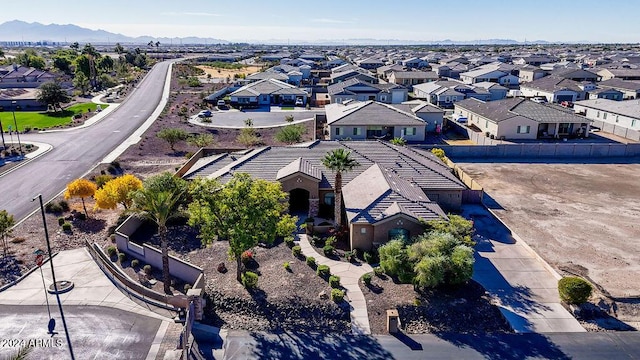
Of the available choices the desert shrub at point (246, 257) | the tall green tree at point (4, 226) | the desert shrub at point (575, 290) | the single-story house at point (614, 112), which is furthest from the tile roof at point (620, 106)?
the tall green tree at point (4, 226)

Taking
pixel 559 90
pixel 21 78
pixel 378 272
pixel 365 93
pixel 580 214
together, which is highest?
pixel 21 78

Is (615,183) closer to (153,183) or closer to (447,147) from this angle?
(447,147)

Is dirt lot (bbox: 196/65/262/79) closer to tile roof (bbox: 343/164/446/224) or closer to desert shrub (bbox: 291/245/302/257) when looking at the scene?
tile roof (bbox: 343/164/446/224)

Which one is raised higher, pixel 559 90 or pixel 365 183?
pixel 559 90

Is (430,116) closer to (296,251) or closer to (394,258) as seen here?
(296,251)

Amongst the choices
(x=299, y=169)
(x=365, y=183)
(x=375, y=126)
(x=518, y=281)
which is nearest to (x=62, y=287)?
(x=299, y=169)

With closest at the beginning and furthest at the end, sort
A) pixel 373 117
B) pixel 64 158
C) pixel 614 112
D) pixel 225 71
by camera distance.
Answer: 1. pixel 64 158
2. pixel 373 117
3. pixel 614 112
4. pixel 225 71

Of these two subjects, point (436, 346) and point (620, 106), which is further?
point (620, 106)
